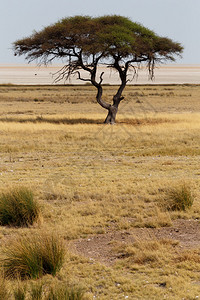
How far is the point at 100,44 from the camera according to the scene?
26.6m

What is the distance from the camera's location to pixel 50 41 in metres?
28.3

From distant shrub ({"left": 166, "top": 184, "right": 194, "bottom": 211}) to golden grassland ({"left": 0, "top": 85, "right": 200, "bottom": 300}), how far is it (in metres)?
0.15

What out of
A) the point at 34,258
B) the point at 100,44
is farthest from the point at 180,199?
the point at 100,44

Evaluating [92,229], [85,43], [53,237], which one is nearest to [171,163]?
[92,229]

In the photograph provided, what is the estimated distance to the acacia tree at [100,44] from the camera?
27.0 meters

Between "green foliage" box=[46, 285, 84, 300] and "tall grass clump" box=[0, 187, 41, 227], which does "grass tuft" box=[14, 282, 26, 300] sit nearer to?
"green foliage" box=[46, 285, 84, 300]

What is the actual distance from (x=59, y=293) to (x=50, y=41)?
24.5m

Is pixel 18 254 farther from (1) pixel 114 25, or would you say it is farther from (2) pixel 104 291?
(1) pixel 114 25

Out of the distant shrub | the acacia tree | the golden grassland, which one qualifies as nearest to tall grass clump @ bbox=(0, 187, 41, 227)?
the golden grassland

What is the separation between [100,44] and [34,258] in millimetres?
21441

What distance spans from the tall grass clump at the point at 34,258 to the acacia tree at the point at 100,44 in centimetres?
2077

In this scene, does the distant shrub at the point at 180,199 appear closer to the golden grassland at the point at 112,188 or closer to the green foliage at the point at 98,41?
the golden grassland at the point at 112,188

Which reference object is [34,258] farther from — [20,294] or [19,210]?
[19,210]

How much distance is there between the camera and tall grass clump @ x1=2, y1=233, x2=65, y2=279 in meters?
6.57
